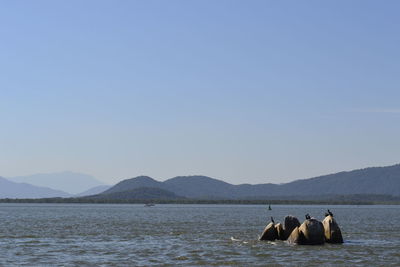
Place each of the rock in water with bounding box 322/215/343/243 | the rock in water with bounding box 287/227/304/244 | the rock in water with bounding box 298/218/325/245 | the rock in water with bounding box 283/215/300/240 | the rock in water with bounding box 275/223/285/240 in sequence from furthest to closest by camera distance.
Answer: the rock in water with bounding box 275/223/285/240
the rock in water with bounding box 283/215/300/240
the rock in water with bounding box 322/215/343/243
the rock in water with bounding box 287/227/304/244
the rock in water with bounding box 298/218/325/245

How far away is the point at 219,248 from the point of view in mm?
48438

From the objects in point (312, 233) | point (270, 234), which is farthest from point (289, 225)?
point (312, 233)

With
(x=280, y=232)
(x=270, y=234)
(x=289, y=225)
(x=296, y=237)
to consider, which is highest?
(x=289, y=225)

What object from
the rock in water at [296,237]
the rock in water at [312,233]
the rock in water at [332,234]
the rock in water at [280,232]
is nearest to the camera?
the rock in water at [312,233]

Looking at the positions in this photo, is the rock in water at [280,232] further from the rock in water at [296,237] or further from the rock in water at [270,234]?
the rock in water at [296,237]

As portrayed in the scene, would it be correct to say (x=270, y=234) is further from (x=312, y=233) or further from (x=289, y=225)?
(x=312, y=233)

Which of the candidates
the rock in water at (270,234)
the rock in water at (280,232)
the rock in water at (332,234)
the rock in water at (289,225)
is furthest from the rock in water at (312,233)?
the rock in water at (270,234)

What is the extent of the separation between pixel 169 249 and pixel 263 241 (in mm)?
9353

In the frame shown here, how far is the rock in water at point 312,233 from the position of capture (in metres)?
49.7

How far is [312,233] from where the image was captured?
49.7 metres

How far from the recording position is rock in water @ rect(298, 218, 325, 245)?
49719 millimetres

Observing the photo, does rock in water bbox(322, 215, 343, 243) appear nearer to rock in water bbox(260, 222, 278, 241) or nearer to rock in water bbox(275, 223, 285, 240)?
rock in water bbox(275, 223, 285, 240)

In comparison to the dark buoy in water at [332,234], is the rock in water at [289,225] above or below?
above

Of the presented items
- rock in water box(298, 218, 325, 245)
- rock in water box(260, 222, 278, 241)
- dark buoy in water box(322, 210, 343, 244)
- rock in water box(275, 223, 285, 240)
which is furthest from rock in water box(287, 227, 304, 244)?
rock in water box(260, 222, 278, 241)
